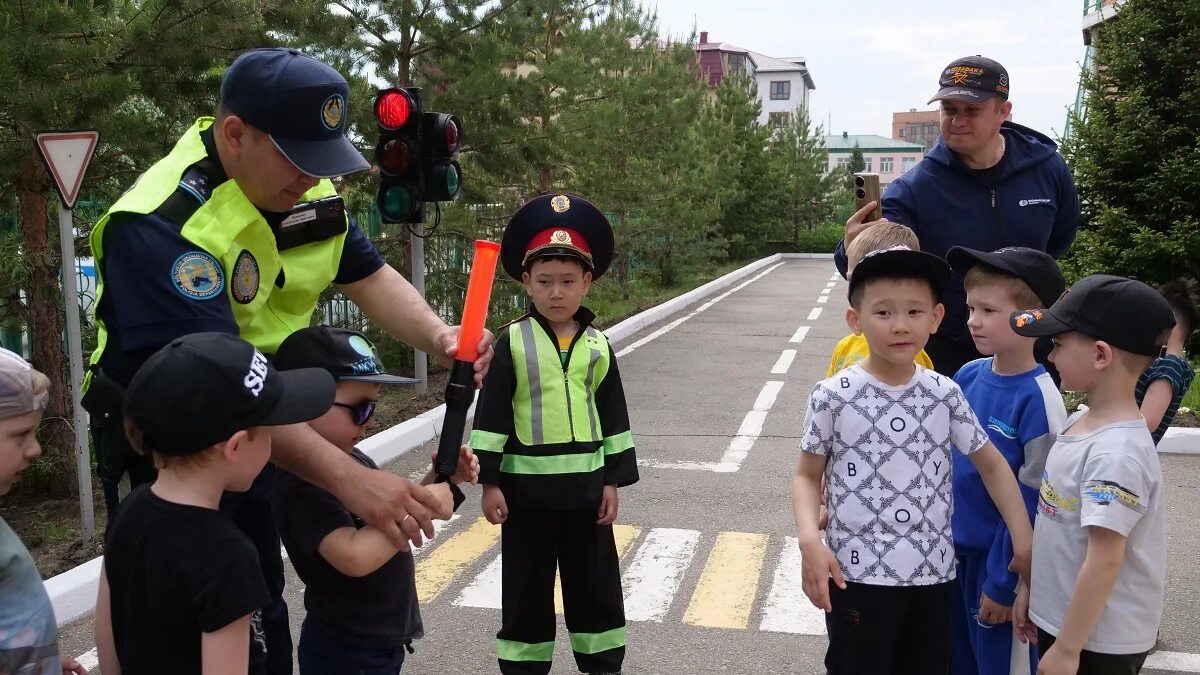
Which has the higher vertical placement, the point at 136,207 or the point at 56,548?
the point at 136,207

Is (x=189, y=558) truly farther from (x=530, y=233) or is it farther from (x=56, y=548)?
(x=56, y=548)

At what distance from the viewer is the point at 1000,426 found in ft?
9.60

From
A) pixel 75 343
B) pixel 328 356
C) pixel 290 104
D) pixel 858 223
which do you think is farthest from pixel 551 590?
pixel 75 343

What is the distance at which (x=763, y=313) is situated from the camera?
1803 centimetres

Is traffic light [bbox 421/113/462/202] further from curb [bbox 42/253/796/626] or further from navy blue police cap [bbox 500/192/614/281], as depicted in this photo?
navy blue police cap [bbox 500/192/614/281]

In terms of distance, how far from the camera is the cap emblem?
3.49 metres

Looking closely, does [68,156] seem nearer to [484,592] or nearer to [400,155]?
[484,592]

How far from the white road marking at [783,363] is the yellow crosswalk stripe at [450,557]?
6129 millimetres

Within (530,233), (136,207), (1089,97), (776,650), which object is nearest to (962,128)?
(530,233)

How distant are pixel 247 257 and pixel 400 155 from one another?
221 inches

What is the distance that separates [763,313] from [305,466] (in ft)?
53.5

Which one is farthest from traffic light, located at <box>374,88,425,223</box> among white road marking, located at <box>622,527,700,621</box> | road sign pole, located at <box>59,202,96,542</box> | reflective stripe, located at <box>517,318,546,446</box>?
reflective stripe, located at <box>517,318,546,446</box>

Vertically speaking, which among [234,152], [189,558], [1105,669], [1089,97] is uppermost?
[1089,97]

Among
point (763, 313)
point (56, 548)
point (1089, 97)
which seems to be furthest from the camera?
point (763, 313)
